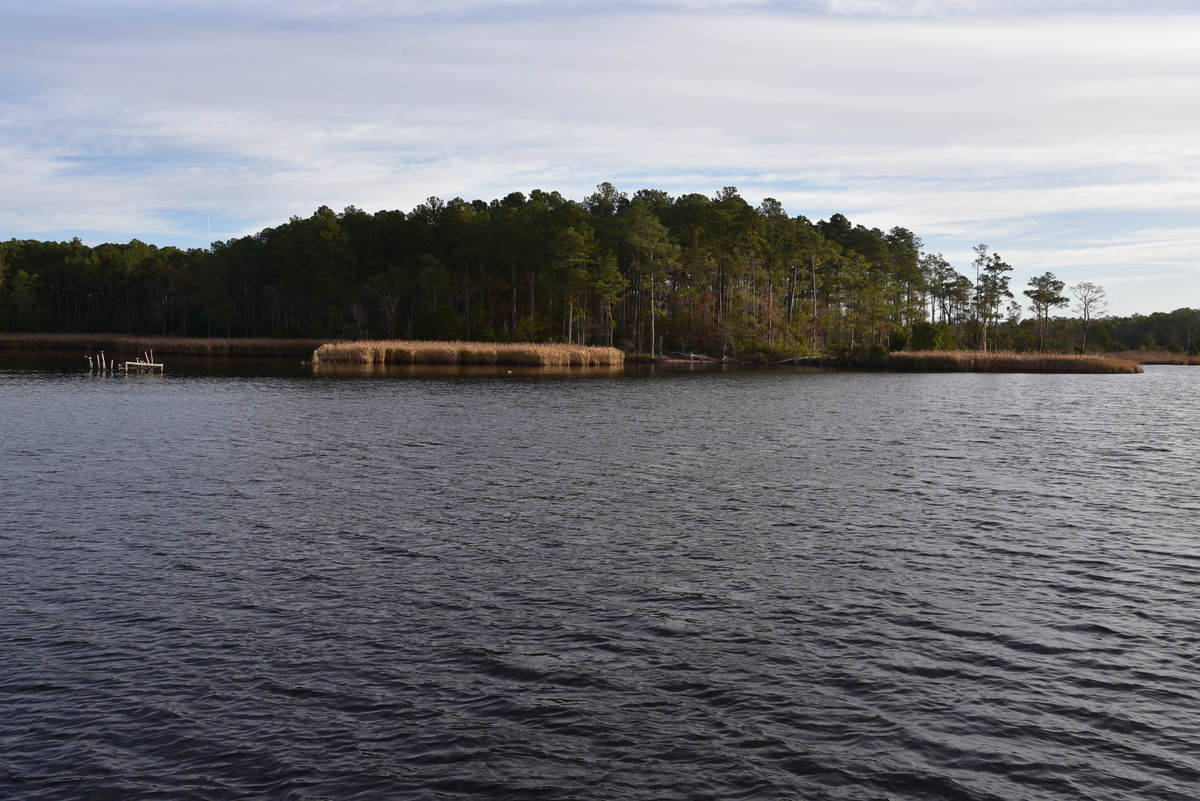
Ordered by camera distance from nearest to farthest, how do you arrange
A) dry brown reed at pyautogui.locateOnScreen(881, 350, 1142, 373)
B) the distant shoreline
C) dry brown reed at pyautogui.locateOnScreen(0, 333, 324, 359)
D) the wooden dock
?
the wooden dock
the distant shoreline
dry brown reed at pyautogui.locateOnScreen(881, 350, 1142, 373)
dry brown reed at pyautogui.locateOnScreen(0, 333, 324, 359)

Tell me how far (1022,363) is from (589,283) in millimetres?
46664

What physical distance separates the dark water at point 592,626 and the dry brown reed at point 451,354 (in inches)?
2075

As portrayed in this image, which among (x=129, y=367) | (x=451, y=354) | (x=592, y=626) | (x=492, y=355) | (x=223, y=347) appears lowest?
(x=592, y=626)

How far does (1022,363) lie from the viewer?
91000 millimetres

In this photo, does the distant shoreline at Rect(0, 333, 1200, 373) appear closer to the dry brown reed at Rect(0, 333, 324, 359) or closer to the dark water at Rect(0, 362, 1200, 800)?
the dry brown reed at Rect(0, 333, 324, 359)

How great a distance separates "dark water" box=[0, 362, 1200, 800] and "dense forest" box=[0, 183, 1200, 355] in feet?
245

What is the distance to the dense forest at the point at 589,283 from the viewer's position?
10200 cm

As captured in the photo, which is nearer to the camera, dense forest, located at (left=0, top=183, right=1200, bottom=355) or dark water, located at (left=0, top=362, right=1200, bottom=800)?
dark water, located at (left=0, top=362, right=1200, bottom=800)

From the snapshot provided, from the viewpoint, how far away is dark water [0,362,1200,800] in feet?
28.4

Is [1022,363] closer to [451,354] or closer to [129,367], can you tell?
[451,354]

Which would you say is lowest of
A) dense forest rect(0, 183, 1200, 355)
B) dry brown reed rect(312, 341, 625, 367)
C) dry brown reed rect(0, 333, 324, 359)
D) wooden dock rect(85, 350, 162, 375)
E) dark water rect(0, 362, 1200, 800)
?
dark water rect(0, 362, 1200, 800)

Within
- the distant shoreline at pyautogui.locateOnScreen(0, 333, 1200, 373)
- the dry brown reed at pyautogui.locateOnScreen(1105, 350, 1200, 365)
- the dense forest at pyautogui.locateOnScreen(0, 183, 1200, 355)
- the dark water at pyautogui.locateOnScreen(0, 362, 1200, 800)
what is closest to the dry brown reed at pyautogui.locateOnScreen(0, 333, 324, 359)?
the distant shoreline at pyautogui.locateOnScreen(0, 333, 1200, 373)

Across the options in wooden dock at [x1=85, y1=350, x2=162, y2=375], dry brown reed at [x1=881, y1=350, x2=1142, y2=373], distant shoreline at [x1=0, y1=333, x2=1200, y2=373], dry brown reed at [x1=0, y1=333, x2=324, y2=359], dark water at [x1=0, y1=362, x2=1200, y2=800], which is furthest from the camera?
dry brown reed at [x1=0, y1=333, x2=324, y2=359]

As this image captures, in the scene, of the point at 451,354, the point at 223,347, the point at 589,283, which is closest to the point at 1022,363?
the point at 589,283
